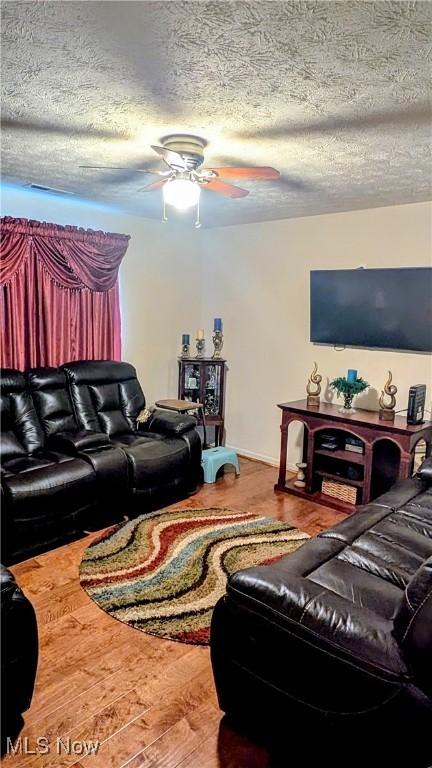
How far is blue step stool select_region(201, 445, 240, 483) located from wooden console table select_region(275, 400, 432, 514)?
0.53 meters

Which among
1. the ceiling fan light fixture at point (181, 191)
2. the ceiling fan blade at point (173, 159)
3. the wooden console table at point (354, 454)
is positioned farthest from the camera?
the wooden console table at point (354, 454)

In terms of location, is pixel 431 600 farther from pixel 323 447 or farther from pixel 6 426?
pixel 6 426

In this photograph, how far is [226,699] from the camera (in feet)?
5.89

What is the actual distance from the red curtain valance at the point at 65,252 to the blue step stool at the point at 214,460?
184cm

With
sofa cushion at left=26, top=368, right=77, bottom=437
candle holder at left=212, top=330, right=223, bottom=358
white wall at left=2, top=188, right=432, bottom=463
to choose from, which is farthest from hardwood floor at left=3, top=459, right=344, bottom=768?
candle holder at left=212, top=330, right=223, bottom=358

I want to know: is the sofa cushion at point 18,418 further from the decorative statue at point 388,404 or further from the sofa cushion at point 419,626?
the sofa cushion at point 419,626

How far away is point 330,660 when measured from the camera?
4.85ft

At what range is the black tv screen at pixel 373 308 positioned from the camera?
367 centimetres

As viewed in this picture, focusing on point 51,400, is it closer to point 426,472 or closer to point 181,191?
point 181,191

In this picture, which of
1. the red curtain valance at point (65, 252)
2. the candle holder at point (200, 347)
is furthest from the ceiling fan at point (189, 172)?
the candle holder at point (200, 347)

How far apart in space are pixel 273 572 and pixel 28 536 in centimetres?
185

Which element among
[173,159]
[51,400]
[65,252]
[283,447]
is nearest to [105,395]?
[51,400]

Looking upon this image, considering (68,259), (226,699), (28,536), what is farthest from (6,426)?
(226,699)

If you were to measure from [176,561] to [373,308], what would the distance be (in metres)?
2.53
